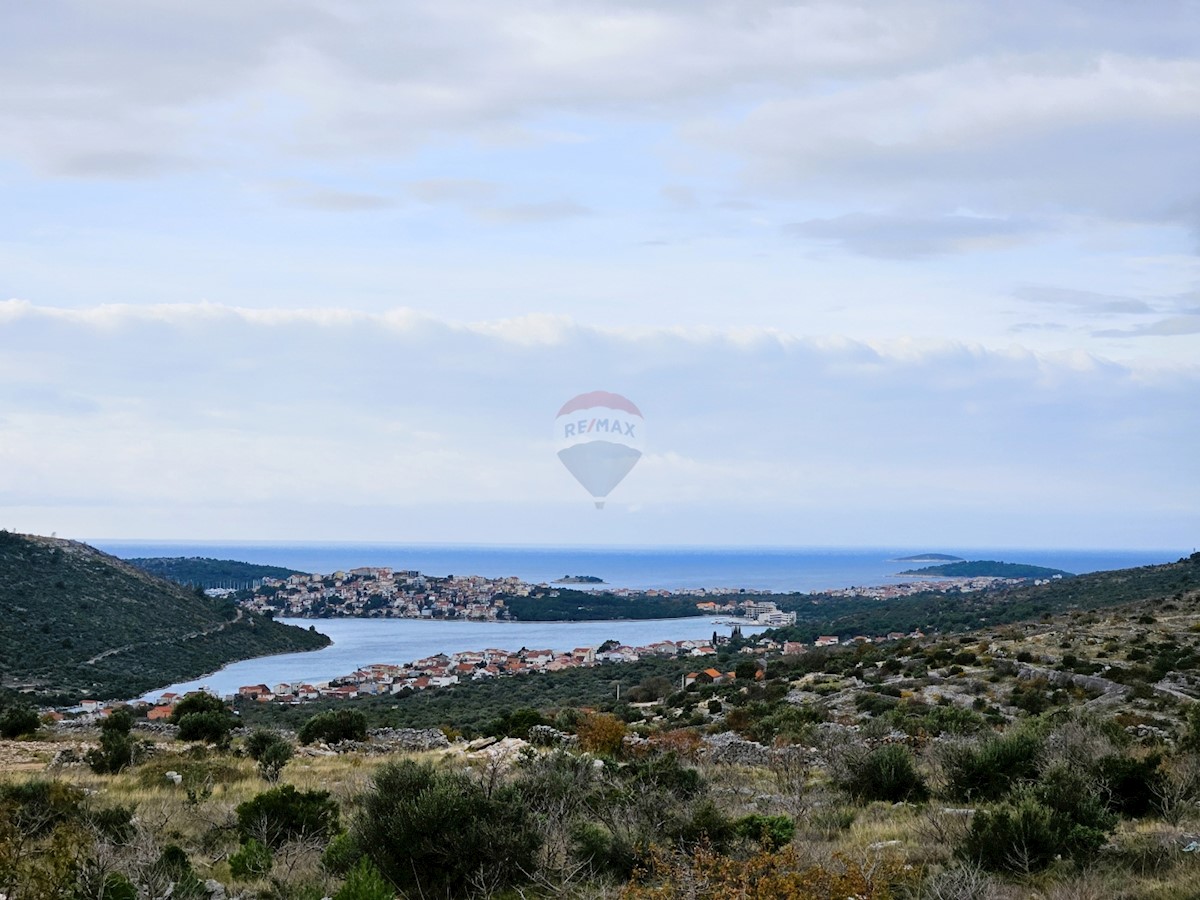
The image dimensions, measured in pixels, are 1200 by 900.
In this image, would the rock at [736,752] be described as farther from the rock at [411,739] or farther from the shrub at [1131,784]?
the shrub at [1131,784]

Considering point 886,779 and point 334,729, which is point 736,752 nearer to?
Answer: point 886,779

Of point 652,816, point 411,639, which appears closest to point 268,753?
point 652,816

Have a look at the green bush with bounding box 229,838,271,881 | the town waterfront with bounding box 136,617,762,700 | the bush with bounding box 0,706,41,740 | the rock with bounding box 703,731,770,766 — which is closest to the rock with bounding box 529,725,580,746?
the rock with bounding box 703,731,770,766

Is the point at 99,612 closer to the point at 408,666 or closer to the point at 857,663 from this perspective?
the point at 408,666

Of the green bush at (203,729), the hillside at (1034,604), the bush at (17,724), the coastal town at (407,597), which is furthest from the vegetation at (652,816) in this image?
the coastal town at (407,597)

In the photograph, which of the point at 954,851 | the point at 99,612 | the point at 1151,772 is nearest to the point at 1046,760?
the point at 1151,772
